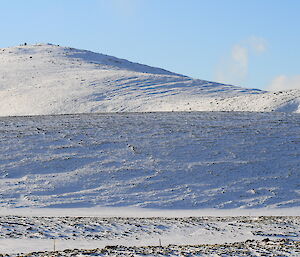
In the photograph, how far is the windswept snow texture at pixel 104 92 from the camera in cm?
4009

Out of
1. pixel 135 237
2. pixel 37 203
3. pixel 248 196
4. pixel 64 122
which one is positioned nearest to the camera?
pixel 135 237

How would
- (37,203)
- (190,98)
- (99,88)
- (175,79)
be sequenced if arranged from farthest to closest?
(175,79), (99,88), (190,98), (37,203)

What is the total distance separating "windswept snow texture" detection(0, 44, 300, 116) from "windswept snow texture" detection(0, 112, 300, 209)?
8.19 metres

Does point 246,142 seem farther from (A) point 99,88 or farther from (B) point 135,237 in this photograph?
(A) point 99,88

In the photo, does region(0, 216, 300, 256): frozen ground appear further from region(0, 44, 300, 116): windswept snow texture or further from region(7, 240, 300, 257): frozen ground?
region(0, 44, 300, 116): windswept snow texture

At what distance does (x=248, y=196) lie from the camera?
22391 mm

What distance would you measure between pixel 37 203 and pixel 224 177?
6.71 m

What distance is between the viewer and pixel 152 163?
81.9ft

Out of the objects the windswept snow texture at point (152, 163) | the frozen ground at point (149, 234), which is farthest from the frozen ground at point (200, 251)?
the windswept snow texture at point (152, 163)

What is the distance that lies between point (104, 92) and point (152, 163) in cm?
2189

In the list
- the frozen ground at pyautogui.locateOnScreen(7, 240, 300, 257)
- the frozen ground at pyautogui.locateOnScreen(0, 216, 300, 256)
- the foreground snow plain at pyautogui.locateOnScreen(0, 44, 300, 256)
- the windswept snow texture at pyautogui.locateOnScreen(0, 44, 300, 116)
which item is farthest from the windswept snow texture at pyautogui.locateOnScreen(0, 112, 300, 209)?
the frozen ground at pyautogui.locateOnScreen(7, 240, 300, 257)

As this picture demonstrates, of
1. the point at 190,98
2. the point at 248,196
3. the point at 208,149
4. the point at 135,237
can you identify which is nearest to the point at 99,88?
the point at 190,98

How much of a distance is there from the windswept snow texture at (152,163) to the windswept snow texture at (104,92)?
26.9 feet

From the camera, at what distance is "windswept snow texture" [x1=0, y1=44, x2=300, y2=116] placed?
40094mm
